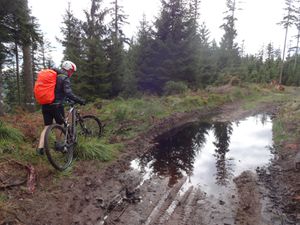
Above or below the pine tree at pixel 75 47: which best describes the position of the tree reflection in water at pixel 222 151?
below

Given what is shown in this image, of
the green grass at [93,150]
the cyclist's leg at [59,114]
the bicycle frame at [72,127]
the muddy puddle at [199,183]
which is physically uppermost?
the cyclist's leg at [59,114]

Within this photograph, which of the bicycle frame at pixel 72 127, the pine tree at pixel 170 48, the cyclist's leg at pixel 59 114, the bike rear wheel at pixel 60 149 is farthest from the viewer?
the pine tree at pixel 170 48

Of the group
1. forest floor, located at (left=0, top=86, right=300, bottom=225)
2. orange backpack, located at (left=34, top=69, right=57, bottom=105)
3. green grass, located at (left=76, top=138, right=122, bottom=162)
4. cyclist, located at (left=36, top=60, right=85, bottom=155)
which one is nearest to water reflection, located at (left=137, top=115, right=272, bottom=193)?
forest floor, located at (left=0, top=86, right=300, bottom=225)

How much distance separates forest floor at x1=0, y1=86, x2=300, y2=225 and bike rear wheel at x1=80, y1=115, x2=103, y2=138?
1239mm

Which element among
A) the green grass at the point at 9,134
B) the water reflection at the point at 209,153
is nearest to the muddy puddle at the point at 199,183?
the water reflection at the point at 209,153

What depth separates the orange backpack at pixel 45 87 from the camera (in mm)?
5828

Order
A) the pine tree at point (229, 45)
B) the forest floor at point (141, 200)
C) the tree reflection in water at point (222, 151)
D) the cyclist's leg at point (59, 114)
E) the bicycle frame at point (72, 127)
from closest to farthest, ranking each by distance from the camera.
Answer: the forest floor at point (141, 200) < the cyclist's leg at point (59, 114) < the bicycle frame at point (72, 127) < the tree reflection in water at point (222, 151) < the pine tree at point (229, 45)

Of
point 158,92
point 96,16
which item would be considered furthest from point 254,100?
point 96,16

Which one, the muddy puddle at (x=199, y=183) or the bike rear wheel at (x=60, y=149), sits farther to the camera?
the bike rear wheel at (x=60, y=149)

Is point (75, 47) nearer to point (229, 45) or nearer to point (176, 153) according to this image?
point (176, 153)

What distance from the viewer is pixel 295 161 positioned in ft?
23.4

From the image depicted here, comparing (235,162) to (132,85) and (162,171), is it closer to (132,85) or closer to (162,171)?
(162,171)

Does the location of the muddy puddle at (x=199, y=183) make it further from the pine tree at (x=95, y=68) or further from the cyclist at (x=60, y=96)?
the pine tree at (x=95, y=68)

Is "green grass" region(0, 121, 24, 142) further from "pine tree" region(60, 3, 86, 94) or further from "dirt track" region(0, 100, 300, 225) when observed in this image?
"pine tree" region(60, 3, 86, 94)
